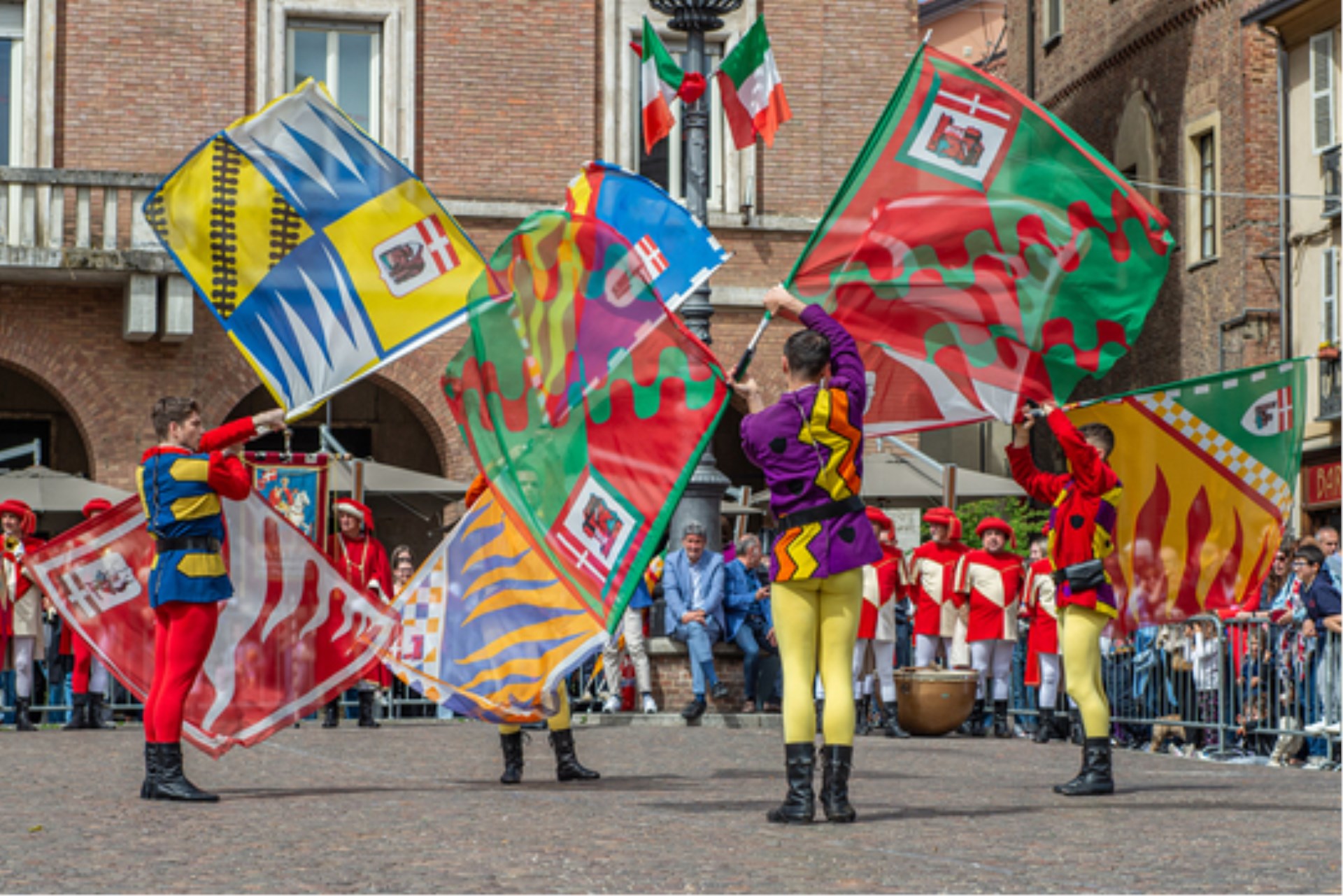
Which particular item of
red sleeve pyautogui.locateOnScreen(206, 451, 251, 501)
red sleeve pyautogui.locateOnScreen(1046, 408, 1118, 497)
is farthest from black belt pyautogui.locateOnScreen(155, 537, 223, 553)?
red sleeve pyautogui.locateOnScreen(1046, 408, 1118, 497)

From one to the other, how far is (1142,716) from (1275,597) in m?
1.47

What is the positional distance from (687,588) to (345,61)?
1073 centimetres

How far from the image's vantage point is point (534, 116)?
26391 mm

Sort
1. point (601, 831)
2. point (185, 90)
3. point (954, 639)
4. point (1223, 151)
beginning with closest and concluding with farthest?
1. point (601, 831)
2. point (954, 639)
3. point (185, 90)
4. point (1223, 151)

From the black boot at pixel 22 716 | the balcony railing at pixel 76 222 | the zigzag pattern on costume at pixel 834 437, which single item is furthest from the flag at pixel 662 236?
the balcony railing at pixel 76 222

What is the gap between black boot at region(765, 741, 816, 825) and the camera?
852 centimetres

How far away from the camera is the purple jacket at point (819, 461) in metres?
8.58

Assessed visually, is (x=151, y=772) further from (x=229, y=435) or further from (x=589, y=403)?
(x=589, y=403)

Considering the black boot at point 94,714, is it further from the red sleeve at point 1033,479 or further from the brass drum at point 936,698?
the red sleeve at point 1033,479

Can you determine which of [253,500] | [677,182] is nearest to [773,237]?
[677,182]

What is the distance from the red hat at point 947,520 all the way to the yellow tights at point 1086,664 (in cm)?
803

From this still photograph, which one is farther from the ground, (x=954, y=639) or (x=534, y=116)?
(x=534, y=116)

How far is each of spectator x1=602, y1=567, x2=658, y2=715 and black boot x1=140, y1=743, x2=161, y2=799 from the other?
8349mm

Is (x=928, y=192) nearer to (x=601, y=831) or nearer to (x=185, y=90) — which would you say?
(x=601, y=831)
